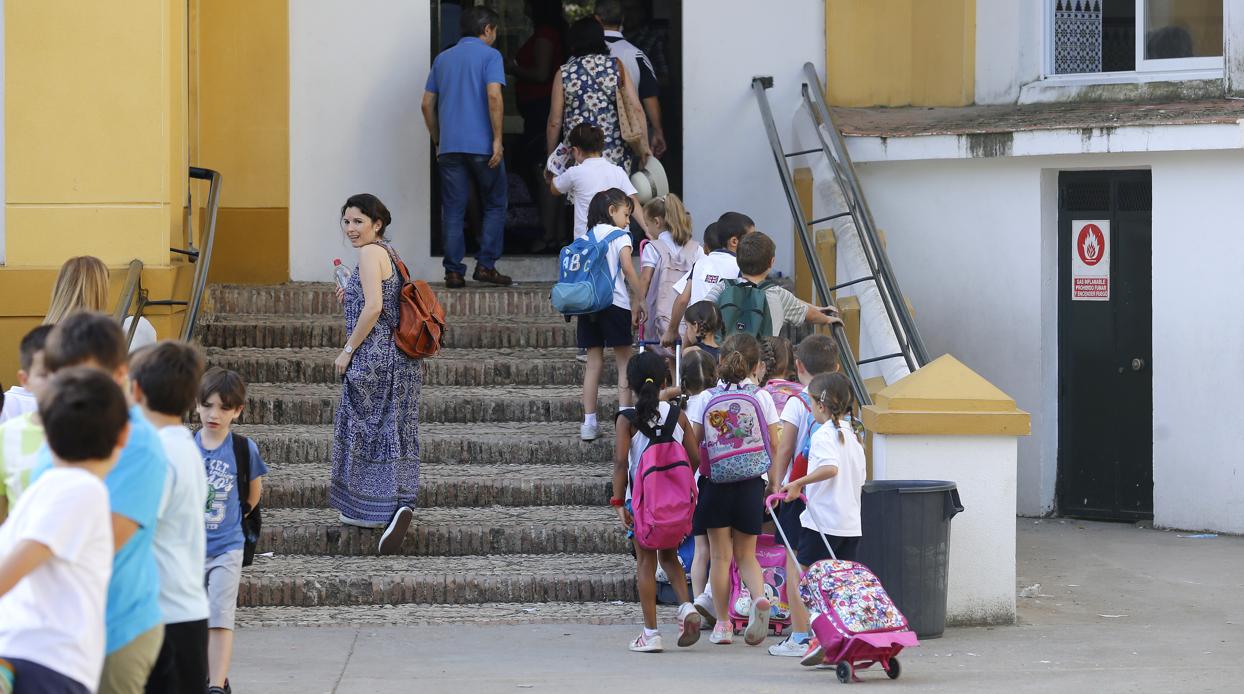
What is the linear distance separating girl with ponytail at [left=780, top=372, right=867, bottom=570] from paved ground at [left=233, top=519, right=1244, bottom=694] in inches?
20.8

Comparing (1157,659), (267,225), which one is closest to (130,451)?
(1157,659)

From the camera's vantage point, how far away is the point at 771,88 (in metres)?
11.7

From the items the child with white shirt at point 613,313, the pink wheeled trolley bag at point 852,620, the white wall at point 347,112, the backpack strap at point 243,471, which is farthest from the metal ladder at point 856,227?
the backpack strap at point 243,471

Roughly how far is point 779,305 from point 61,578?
4760mm

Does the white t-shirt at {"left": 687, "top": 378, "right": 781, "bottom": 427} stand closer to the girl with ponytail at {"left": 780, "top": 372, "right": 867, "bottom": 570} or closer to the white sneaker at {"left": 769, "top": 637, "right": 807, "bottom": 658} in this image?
the girl with ponytail at {"left": 780, "top": 372, "right": 867, "bottom": 570}

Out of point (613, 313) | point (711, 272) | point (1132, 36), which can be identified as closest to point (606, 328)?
point (613, 313)

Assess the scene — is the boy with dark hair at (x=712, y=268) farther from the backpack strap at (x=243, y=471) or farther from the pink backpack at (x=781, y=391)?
the backpack strap at (x=243, y=471)

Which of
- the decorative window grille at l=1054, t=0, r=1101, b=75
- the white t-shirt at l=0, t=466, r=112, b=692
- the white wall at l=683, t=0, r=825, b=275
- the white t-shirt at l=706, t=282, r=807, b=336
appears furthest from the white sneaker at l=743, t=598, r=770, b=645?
the decorative window grille at l=1054, t=0, r=1101, b=75

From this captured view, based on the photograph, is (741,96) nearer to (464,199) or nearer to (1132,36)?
(464,199)

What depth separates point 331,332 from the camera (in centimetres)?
1016

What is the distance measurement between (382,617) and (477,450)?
171 centimetres

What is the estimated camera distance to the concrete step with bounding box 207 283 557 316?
1057 centimetres

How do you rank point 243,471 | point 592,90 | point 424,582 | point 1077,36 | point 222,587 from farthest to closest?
point 1077,36 < point 592,90 < point 424,582 < point 243,471 < point 222,587

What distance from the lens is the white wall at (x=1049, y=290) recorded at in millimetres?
9961
